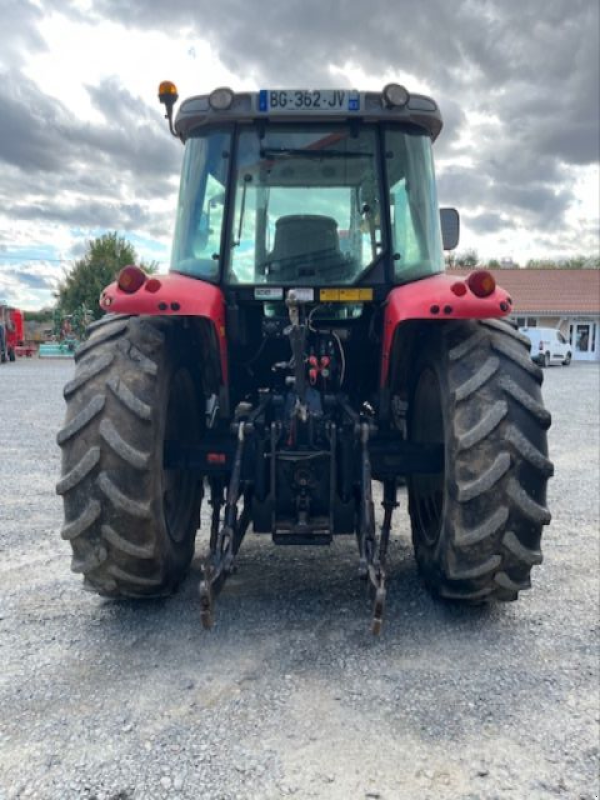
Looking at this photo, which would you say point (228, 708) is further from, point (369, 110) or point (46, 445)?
point (46, 445)

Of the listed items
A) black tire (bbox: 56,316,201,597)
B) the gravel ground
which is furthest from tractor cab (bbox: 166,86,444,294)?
the gravel ground

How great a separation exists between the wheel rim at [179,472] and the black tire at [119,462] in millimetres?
347

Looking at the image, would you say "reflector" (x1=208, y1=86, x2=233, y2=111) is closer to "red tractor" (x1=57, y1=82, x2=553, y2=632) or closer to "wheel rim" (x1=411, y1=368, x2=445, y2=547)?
"red tractor" (x1=57, y1=82, x2=553, y2=632)

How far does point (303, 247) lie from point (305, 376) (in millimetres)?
744

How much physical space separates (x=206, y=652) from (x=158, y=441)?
3.18 feet

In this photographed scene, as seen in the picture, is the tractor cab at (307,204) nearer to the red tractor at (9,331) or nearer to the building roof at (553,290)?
the red tractor at (9,331)

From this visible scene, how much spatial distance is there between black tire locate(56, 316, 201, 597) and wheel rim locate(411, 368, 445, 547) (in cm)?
139

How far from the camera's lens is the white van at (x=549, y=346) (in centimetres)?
2747

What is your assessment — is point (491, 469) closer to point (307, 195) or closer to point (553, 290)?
point (307, 195)

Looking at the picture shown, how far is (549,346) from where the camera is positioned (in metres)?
28.0

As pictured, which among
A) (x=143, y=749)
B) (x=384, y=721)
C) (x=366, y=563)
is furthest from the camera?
(x=366, y=563)

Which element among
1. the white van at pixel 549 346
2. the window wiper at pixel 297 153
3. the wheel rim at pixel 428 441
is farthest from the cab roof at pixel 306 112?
the white van at pixel 549 346

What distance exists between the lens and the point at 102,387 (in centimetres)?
302

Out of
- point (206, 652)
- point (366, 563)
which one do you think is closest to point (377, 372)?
point (366, 563)
